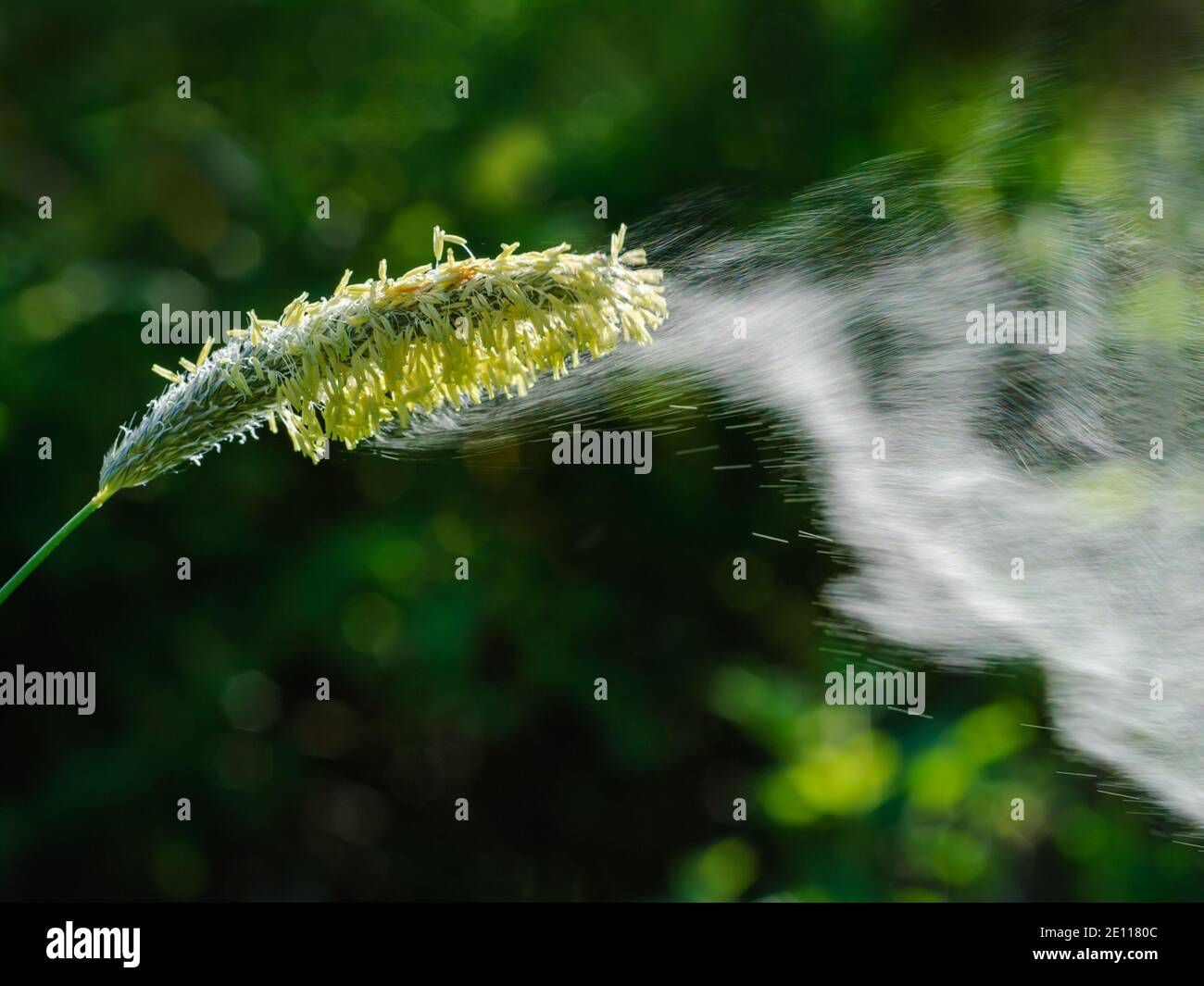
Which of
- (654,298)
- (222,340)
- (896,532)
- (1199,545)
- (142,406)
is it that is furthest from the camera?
Result: (142,406)

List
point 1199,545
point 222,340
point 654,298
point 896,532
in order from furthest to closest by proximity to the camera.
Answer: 1. point 222,340
2. point 1199,545
3. point 896,532
4. point 654,298

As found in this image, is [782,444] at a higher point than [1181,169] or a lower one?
lower

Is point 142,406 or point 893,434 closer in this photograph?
point 893,434

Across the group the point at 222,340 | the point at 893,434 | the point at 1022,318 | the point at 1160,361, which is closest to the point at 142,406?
the point at 222,340

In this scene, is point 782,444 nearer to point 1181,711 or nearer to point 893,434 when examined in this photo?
point 893,434

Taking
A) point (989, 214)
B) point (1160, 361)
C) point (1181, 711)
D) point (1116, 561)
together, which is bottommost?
point (1181, 711)
